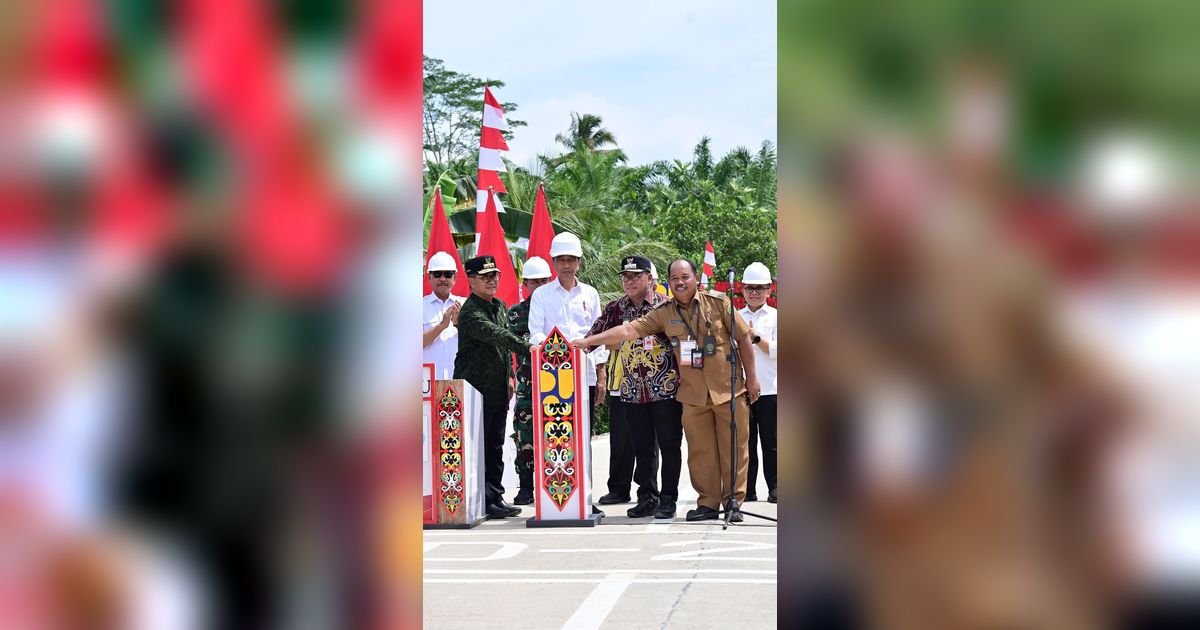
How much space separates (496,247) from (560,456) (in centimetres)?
532

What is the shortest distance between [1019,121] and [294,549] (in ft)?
4.02

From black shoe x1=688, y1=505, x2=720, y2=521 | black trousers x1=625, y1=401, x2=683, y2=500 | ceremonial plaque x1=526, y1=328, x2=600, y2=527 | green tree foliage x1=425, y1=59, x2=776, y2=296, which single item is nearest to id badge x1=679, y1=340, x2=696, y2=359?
black trousers x1=625, y1=401, x2=683, y2=500

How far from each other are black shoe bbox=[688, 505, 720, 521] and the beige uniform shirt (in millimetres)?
805

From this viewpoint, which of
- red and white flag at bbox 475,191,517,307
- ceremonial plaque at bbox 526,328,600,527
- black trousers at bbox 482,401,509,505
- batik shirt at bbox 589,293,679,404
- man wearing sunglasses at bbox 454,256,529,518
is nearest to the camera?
ceremonial plaque at bbox 526,328,600,527

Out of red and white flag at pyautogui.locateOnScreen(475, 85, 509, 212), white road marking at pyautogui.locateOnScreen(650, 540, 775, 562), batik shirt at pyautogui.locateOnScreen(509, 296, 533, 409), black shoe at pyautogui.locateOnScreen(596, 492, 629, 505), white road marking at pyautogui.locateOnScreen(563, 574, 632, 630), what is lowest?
black shoe at pyautogui.locateOnScreen(596, 492, 629, 505)

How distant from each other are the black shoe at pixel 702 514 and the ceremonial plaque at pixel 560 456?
0.68 m

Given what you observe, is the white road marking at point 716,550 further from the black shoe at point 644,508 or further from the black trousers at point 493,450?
the black trousers at point 493,450

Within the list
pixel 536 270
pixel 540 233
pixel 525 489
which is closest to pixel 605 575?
pixel 525 489

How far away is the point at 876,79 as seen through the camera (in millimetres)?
1813

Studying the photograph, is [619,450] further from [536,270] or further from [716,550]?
[716,550]

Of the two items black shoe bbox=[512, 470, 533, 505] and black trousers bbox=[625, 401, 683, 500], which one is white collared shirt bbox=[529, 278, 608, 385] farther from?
black shoe bbox=[512, 470, 533, 505]

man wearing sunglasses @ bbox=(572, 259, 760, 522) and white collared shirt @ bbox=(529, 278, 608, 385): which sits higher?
white collared shirt @ bbox=(529, 278, 608, 385)

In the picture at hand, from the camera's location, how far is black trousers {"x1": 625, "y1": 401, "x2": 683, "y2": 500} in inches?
355

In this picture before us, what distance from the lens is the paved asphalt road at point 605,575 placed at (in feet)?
18.5
